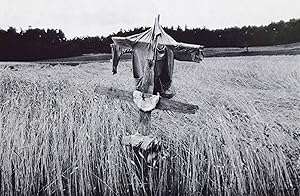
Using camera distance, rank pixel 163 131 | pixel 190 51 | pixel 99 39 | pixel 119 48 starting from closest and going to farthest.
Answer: pixel 190 51
pixel 119 48
pixel 163 131
pixel 99 39

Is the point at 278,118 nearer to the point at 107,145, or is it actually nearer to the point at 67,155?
the point at 107,145

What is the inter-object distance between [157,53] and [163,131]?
70 centimetres

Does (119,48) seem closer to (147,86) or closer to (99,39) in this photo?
(147,86)

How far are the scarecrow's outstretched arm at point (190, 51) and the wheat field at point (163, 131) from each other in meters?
0.58

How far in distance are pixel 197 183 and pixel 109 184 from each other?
656 millimetres

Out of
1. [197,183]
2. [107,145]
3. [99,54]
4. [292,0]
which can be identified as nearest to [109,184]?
[107,145]

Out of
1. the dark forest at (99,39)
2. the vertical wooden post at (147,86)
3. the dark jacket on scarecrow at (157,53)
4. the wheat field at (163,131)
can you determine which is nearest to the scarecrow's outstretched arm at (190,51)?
the dark jacket on scarecrow at (157,53)

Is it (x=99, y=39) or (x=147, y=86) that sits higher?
(x=99, y=39)

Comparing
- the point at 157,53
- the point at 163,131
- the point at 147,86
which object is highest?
the point at 157,53

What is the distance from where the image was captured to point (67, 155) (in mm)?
2625

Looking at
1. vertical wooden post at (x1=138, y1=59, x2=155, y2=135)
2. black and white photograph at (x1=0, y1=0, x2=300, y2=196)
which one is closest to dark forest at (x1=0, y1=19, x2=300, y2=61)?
black and white photograph at (x1=0, y1=0, x2=300, y2=196)

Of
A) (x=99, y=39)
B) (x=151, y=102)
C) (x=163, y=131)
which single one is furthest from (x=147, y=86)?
(x=99, y=39)

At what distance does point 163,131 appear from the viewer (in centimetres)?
275

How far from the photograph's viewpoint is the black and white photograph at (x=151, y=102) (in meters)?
2.49
